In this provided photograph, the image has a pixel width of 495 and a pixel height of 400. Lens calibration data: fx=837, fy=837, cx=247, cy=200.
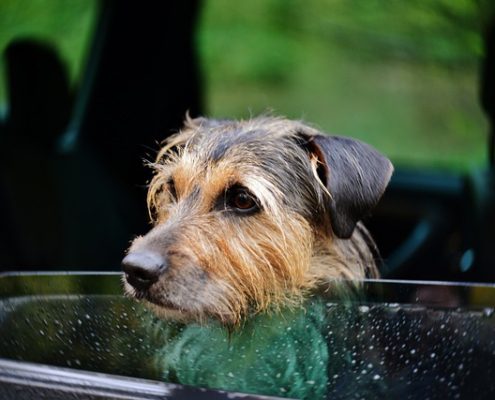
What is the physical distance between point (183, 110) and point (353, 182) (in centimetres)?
306

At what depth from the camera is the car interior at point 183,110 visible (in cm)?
461

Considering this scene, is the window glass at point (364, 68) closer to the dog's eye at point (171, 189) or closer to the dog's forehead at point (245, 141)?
the dog's forehead at point (245, 141)

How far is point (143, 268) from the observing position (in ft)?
7.86

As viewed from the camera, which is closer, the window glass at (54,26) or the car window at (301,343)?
the car window at (301,343)

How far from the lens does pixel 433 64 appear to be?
18.9ft

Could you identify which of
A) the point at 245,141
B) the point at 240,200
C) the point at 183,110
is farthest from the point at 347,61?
the point at 240,200

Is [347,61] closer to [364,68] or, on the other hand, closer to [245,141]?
[364,68]

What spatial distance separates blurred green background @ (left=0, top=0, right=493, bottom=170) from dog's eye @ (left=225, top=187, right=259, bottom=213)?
1007mm

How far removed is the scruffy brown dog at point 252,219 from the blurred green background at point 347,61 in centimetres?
80

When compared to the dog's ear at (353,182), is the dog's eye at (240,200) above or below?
below

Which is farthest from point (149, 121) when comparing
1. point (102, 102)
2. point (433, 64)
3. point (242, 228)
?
point (242, 228)

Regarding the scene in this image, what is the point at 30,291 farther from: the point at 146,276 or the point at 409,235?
the point at 409,235

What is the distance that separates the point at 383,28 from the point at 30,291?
3.87m

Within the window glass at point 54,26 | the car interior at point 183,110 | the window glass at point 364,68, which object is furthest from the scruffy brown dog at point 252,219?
the window glass at point 54,26
